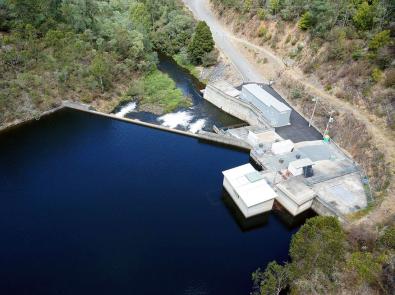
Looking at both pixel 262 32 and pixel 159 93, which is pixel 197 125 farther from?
pixel 262 32

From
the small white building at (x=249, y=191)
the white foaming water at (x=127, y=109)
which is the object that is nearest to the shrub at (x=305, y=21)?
the white foaming water at (x=127, y=109)

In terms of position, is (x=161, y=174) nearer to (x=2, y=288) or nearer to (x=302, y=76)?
(x=2, y=288)

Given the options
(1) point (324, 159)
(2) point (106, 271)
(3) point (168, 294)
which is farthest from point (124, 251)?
(1) point (324, 159)

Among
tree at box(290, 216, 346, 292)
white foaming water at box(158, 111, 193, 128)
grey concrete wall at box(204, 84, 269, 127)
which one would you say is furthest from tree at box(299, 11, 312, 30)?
tree at box(290, 216, 346, 292)

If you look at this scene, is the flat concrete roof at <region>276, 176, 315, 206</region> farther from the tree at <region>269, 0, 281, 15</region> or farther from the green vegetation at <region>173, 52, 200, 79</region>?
the tree at <region>269, 0, 281, 15</region>

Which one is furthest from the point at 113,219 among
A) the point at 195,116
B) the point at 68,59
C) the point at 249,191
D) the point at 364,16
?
the point at 364,16

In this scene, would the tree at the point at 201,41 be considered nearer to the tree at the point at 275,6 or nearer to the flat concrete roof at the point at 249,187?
the tree at the point at 275,6
